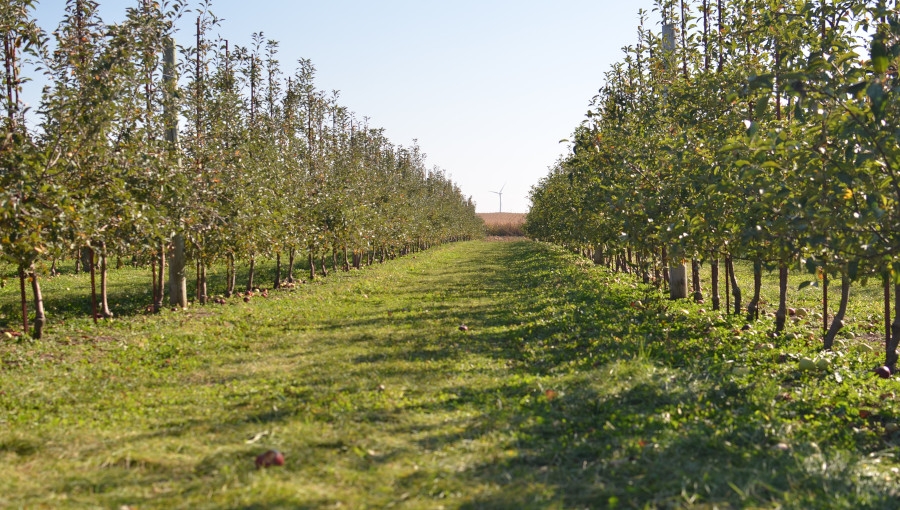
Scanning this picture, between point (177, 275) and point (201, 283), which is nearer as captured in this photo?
point (177, 275)

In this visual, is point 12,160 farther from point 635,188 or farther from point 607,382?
point 635,188

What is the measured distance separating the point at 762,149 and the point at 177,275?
1429 centimetres

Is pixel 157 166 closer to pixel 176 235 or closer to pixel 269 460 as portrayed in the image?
pixel 176 235

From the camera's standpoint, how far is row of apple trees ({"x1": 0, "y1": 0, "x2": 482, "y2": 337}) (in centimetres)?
1006

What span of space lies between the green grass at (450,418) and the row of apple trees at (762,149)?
1.45 m

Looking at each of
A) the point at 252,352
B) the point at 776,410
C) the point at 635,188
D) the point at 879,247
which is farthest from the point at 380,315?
the point at 879,247

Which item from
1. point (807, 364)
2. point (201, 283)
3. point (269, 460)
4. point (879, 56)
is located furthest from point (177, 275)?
point (879, 56)

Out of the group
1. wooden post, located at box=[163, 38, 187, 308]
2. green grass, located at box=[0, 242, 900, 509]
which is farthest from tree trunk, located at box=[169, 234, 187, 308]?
green grass, located at box=[0, 242, 900, 509]

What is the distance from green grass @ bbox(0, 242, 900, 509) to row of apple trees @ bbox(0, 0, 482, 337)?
2.16 meters

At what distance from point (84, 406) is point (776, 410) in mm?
7297

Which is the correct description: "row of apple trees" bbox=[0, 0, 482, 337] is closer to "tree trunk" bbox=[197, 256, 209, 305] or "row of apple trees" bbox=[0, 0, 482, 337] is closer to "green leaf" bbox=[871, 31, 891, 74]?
"tree trunk" bbox=[197, 256, 209, 305]

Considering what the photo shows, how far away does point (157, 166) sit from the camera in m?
13.0

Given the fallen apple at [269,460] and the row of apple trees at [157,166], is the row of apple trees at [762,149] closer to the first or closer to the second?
the fallen apple at [269,460]

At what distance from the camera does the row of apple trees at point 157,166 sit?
10.1 m
